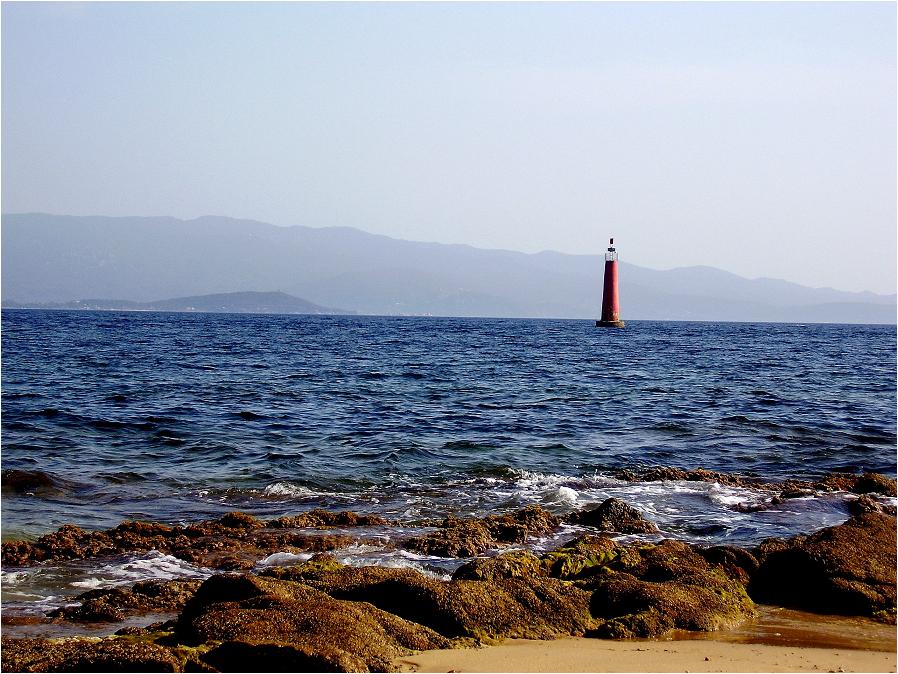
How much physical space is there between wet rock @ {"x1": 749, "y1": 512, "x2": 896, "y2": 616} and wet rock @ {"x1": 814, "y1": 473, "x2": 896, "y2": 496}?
588cm

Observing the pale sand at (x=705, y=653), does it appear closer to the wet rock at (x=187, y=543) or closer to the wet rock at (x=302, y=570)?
the wet rock at (x=302, y=570)

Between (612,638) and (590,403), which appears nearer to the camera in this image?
(612,638)

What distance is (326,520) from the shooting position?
483 inches

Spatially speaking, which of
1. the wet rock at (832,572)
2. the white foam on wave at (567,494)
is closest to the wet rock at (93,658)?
the wet rock at (832,572)

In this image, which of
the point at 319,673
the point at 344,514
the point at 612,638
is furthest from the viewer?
the point at 344,514

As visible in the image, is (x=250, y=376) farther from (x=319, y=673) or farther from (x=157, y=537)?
(x=319, y=673)

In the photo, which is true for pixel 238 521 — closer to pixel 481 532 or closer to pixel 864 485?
pixel 481 532

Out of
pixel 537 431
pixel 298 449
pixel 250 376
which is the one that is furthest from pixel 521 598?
pixel 250 376

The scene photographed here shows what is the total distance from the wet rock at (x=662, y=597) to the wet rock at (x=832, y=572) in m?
0.56

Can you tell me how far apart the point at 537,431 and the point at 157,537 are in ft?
39.3

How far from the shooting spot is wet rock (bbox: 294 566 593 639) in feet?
24.0

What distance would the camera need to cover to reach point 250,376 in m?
33.3

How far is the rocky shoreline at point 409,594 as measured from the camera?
640 cm

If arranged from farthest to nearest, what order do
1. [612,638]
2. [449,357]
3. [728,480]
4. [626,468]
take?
[449,357], [626,468], [728,480], [612,638]
